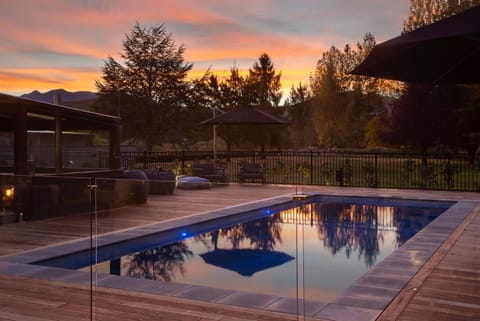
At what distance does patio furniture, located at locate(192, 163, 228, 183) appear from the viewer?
14.6m

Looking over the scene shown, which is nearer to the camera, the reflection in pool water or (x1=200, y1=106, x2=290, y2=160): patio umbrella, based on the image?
the reflection in pool water

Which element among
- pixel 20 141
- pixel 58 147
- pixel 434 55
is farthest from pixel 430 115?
pixel 434 55

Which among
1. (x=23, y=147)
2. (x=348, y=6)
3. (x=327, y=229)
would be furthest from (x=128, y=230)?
(x=348, y=6)

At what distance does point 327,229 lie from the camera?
15.3 feet

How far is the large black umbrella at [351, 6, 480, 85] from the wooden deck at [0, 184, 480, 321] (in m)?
1.99

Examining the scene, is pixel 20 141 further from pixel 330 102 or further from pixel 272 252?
pixel 330 102

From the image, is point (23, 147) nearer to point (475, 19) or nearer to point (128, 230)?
point (128, 230)

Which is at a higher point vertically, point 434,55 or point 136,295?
point 434,55

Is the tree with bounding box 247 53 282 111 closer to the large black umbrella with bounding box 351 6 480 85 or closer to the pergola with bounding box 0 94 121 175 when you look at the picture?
the pergola with bounding box 0 94 121 175

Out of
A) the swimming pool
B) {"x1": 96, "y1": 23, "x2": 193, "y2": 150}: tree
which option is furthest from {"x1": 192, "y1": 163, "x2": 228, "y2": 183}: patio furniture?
{"x1": 96, "y1": 23, "x2": 193, "y2": 150}: tree

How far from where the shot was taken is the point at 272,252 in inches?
170

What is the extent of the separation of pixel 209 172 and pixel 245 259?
383 inches

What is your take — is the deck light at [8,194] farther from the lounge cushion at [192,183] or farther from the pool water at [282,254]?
the lounge cushion at [192,183]

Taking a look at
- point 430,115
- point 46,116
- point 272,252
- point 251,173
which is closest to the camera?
point 272,252
